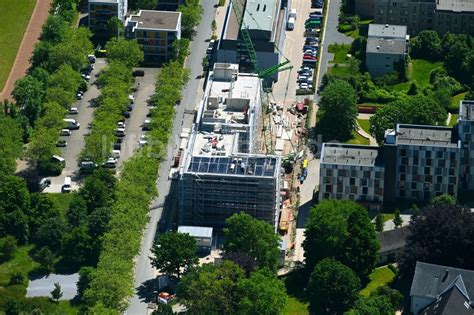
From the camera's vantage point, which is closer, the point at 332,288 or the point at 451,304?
the point at 451,304

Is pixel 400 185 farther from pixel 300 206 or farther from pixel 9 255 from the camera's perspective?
pixel 9 255

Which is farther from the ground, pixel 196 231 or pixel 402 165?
pixel 402 165

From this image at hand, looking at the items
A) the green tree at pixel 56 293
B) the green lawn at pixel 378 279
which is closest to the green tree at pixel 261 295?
the green lawn at pixel 378 279

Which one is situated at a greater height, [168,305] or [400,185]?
[400,185]

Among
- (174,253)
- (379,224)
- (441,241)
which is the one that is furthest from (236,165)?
(441,241)

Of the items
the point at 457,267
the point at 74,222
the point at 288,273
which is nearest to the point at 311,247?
the point at 288,273

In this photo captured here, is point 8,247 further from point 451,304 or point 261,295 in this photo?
point 451,304

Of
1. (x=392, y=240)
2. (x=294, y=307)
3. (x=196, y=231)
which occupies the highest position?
(x=392, y=240)
